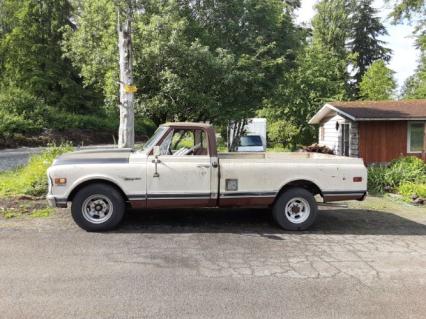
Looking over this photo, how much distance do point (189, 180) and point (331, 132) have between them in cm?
1646

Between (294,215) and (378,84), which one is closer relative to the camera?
(294,215)

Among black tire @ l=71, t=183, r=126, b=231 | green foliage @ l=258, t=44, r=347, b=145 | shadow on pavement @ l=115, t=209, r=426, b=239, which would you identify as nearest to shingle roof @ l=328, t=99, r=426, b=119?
green foliage @ l=258, t=44, r=347, b=145

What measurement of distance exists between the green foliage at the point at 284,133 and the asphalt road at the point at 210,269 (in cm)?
2276

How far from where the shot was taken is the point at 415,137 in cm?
1977

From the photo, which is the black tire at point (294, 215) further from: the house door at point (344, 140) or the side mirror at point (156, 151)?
the house door at point (344, 140)

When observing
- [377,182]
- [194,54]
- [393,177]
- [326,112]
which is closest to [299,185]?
[377,182]

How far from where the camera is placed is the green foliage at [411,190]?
11.8 m

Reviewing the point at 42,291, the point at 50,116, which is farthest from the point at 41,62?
the point at 42,291

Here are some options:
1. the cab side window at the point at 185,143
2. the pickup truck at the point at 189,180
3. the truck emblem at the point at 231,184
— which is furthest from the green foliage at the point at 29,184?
the truck emblem at the point at 231,184

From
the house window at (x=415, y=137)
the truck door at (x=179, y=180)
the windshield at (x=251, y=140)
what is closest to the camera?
the truck door at (x=179, y=180)

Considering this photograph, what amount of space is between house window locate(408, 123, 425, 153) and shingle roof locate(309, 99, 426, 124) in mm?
582

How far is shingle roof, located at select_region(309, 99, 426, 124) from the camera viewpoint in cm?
1888

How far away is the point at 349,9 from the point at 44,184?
161ft

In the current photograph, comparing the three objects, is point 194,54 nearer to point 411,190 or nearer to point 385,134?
point 411,190
